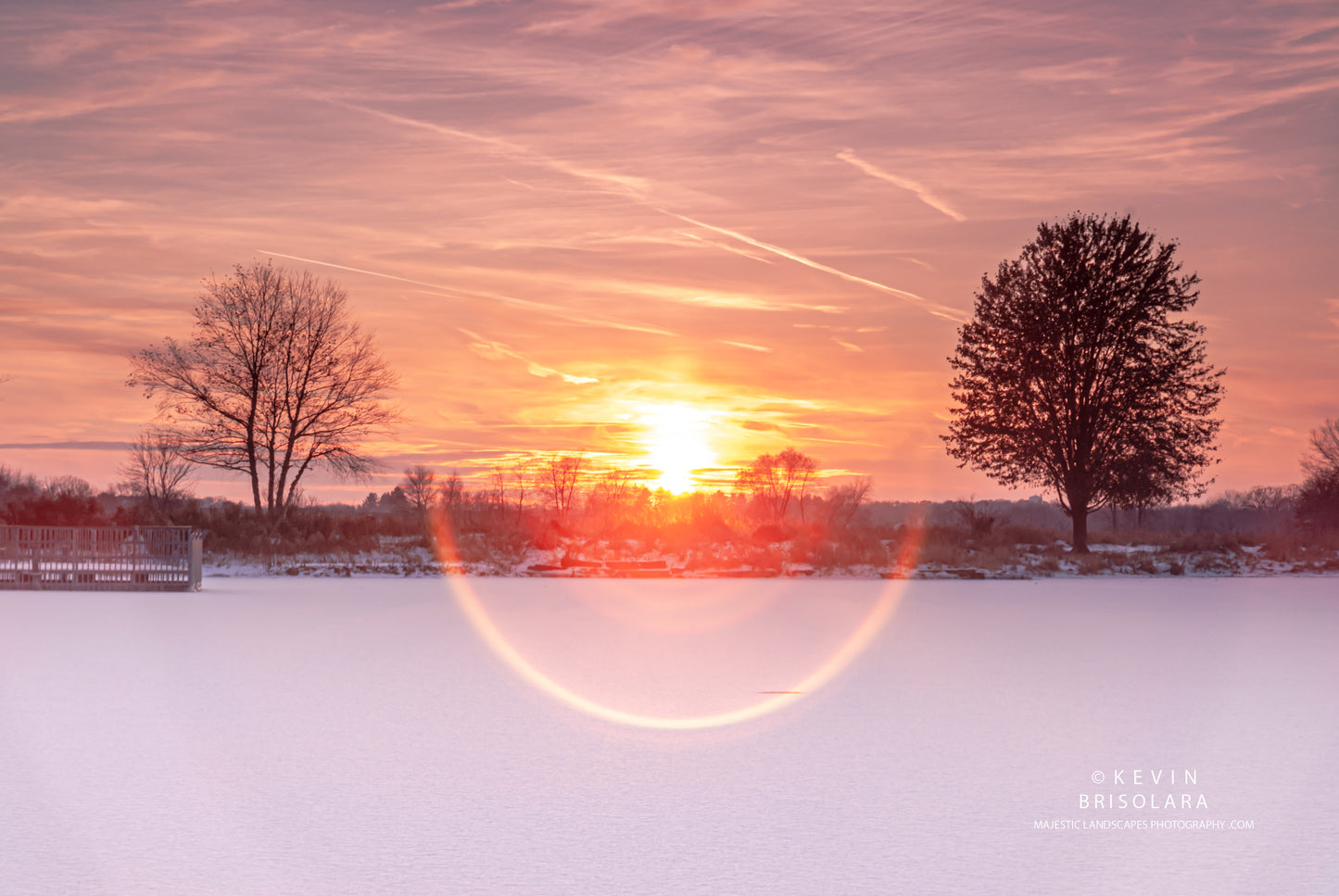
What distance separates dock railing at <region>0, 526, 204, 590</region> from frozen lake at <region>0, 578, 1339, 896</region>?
12385 millimetres

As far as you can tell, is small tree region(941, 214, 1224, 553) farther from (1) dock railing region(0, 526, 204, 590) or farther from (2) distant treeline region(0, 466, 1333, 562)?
(1) dock railing region(0, 526, 204, 590)

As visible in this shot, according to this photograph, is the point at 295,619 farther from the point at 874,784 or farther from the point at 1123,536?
the point at 1123,536

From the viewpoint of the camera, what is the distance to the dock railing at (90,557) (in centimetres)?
2939

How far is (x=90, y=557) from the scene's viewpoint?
99.5 feet

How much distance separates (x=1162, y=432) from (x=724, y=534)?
13718 mm

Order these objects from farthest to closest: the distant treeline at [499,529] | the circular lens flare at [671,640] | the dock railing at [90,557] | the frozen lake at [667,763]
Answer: the distant treeline at [499,529]
the dock railing at [90,557]
the circular lens flare at [671,640]
the frozen lake at [667,763]

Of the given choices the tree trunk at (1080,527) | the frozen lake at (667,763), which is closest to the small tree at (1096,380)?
the tree trunk at (1080,527)

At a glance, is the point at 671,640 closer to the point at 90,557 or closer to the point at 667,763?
the point at 667,763

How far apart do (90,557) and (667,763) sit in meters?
25.9

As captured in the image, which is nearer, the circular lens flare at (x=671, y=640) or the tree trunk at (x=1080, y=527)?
the circular lens flare at (x=671, y=640)

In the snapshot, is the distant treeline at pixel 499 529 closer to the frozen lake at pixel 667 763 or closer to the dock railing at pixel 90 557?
the dock railing at pixel 90 557

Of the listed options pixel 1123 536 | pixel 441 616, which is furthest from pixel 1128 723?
pixel 1123 536

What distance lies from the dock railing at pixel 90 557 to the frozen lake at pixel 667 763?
1239cm

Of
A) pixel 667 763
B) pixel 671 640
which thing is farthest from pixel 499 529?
pixel 667 763
